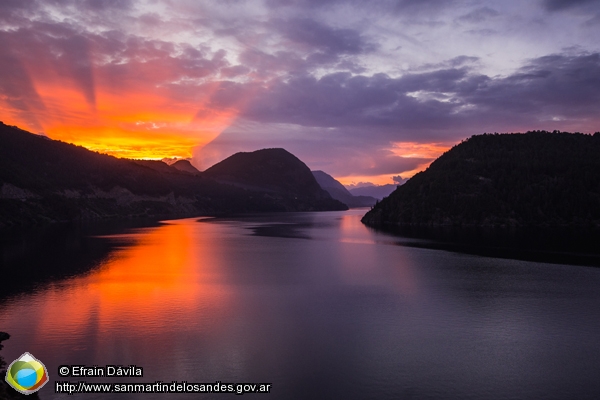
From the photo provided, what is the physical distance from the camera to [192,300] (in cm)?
5847

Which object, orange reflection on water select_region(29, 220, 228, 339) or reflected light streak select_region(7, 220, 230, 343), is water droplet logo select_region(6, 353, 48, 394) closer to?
reflected light streak select_region(7, 220, 230, 343)

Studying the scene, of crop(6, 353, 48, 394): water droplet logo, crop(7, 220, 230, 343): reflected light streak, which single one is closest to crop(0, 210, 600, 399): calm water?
crop(7, 220, 230, 343): reflected light streak

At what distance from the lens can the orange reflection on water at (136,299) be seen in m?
46.1

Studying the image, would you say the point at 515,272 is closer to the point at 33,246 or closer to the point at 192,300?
the point at 192,300

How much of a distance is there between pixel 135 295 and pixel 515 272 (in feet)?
210

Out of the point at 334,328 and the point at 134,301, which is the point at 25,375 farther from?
the point at 134,301

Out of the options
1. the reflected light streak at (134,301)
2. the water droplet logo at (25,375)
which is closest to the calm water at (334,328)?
the reflected light streak at (134,301)

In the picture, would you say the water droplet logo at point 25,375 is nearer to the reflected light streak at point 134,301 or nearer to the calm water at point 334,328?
the calm water at point 334,328

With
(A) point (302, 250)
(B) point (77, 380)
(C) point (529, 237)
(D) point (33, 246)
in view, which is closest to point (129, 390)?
(B) point (77, 380)

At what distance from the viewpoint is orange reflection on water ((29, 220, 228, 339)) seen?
151ft

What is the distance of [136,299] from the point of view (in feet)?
194

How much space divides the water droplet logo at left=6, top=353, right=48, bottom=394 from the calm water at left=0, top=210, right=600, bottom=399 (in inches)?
87.3

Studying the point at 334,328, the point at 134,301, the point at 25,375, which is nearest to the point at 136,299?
the point at 134,301

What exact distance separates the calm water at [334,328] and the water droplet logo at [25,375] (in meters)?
2.22
